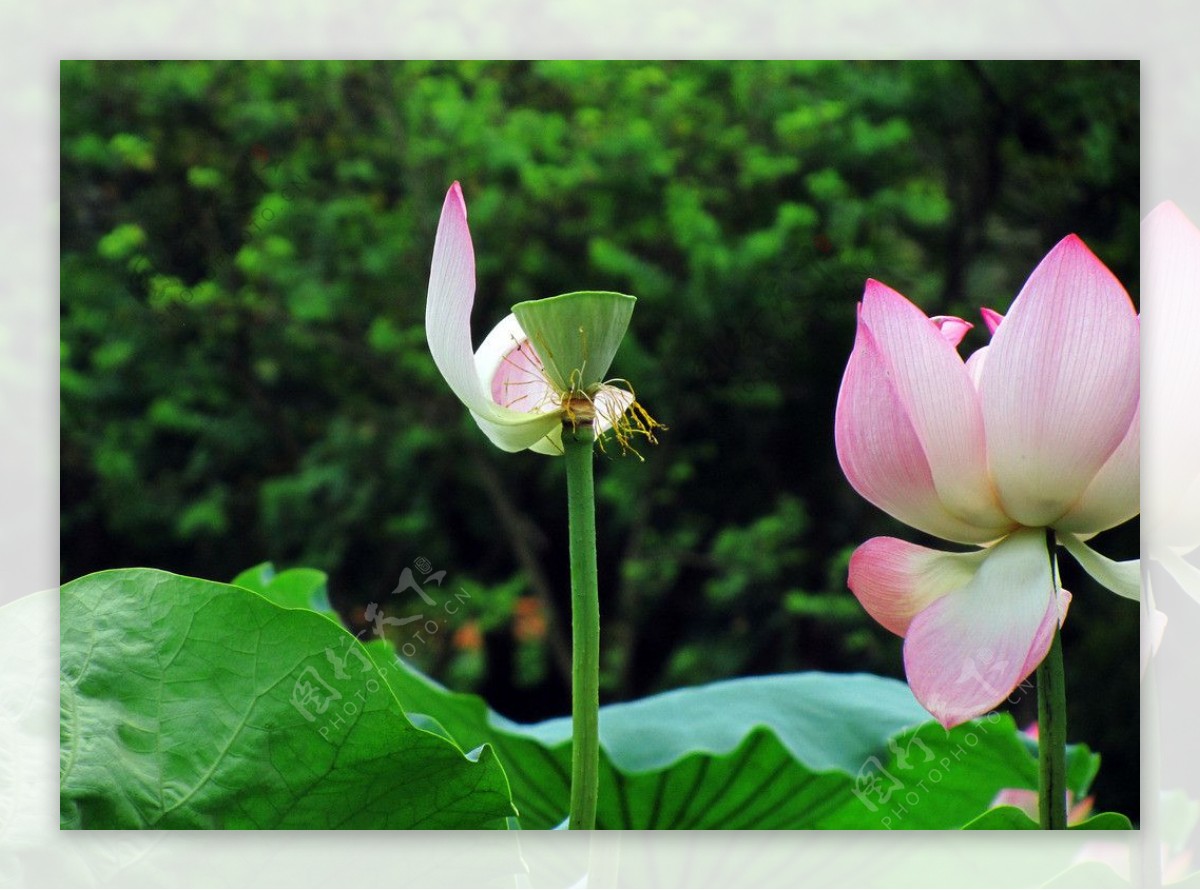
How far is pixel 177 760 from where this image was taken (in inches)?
24.3

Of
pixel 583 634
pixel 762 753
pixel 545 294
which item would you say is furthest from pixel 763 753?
pixel 545 294

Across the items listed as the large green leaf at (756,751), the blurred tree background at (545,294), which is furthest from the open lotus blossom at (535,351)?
the blurred tree background at (545,294)

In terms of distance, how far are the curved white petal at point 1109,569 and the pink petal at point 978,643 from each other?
25 millimetres

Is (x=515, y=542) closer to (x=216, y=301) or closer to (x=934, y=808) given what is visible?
(x=216, y=301)

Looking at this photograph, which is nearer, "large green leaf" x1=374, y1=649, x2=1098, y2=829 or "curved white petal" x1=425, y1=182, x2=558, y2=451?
"curved white petal" x1=425, y1=182, x2=558, y2=451

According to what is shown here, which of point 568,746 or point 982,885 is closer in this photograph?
point 568,746

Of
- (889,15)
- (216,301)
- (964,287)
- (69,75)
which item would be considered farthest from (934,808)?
(69,75)

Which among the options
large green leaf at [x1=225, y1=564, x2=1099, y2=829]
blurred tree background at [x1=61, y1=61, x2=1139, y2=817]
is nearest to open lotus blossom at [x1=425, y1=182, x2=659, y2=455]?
large green leaf at [x1=225, y1=564, x2=1099, y2=829]

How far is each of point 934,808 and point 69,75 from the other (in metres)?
0.89

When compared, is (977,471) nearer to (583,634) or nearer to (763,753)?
(583,634)

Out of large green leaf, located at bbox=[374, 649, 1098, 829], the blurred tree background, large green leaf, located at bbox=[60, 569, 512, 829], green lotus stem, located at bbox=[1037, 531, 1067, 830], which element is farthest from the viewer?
the blurred tree background

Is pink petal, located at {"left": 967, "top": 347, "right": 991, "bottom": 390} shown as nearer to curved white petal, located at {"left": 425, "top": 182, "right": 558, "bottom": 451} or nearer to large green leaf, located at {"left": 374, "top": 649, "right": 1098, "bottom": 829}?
curved white petal, located at {"left": 425, "top": 182, "right": 558, "bottom": 451}

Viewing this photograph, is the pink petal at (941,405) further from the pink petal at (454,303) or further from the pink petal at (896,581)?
the pink petal at (454,303)

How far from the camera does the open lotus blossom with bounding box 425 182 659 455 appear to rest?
1.59 ft
